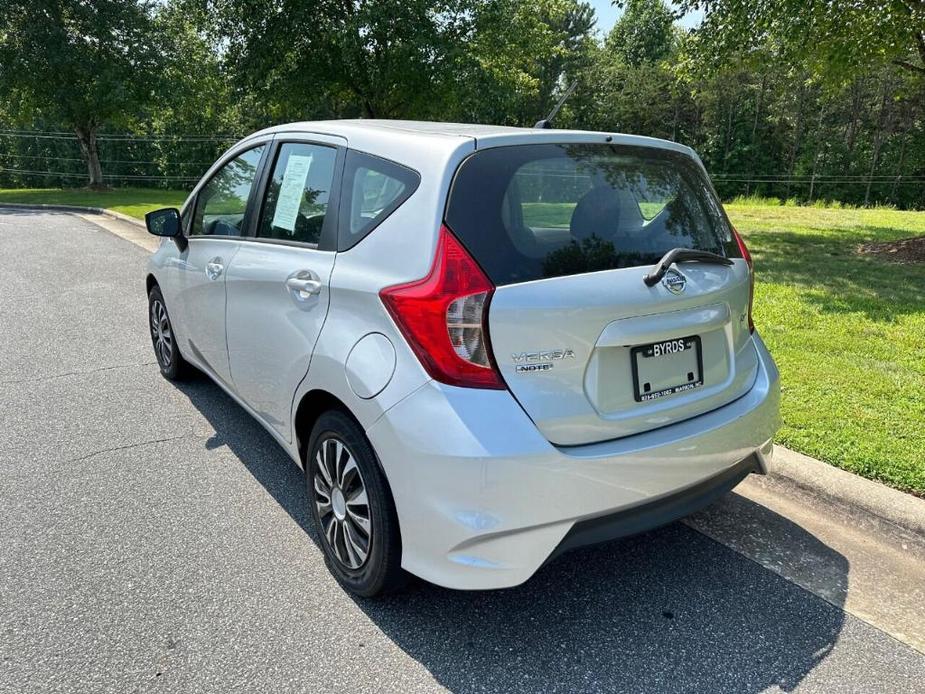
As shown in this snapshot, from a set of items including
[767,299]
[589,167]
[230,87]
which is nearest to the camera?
[589,167]

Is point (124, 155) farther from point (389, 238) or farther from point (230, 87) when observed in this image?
point (389, 238)

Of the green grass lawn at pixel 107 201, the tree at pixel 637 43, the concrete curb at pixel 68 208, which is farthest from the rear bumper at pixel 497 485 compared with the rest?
the tree at pixel 637 43

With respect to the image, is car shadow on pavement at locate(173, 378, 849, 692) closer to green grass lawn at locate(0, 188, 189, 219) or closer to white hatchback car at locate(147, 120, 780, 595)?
white hatchback car at locate(147, 120, 780, 595)

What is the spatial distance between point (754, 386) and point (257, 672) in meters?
2.17

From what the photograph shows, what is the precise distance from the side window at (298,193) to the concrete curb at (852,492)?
2.57 m

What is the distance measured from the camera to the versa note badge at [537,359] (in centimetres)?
213

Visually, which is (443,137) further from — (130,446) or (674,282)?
(130,446)

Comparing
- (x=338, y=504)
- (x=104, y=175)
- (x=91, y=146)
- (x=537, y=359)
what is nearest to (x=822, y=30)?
(x=537, y=359)

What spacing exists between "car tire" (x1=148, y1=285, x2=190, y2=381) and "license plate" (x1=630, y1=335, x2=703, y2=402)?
11.4 ft

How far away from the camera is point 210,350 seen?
3.87 meters

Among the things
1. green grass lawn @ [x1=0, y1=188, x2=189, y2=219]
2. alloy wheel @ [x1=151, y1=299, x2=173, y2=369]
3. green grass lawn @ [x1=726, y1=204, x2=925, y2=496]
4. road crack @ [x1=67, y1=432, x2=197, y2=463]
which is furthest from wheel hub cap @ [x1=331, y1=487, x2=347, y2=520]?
green grass lawn @ [x1=0, y1=188, x2=189, y2=219]

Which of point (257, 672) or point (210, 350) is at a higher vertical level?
point (210, 350)

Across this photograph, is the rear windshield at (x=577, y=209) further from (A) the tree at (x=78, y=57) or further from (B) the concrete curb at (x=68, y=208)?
(A) the tree at (x=78, y=57)

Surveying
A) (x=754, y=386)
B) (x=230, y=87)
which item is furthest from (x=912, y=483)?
(x=230, y=87)
